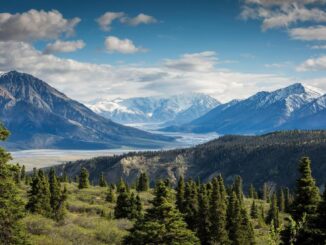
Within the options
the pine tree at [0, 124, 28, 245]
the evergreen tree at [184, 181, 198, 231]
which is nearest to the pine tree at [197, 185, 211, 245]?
the evergreen tree at [184, 181, 198, 231]

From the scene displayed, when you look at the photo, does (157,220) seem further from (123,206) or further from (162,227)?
(123,206)

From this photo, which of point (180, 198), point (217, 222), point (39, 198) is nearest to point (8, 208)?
point (217, 222)

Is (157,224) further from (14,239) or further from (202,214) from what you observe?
(202,214)

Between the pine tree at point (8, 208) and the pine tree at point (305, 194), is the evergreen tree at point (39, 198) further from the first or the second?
the pine tree at point (305, 194)

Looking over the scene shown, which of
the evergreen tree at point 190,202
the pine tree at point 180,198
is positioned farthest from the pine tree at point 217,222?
the pine tree at point 180,198

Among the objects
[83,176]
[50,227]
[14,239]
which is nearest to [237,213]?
[50,227]

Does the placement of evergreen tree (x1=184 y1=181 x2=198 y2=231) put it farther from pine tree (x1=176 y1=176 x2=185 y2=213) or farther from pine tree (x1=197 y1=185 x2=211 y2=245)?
pine tree (x1=197 y1=185 x2=211 y2=245)
